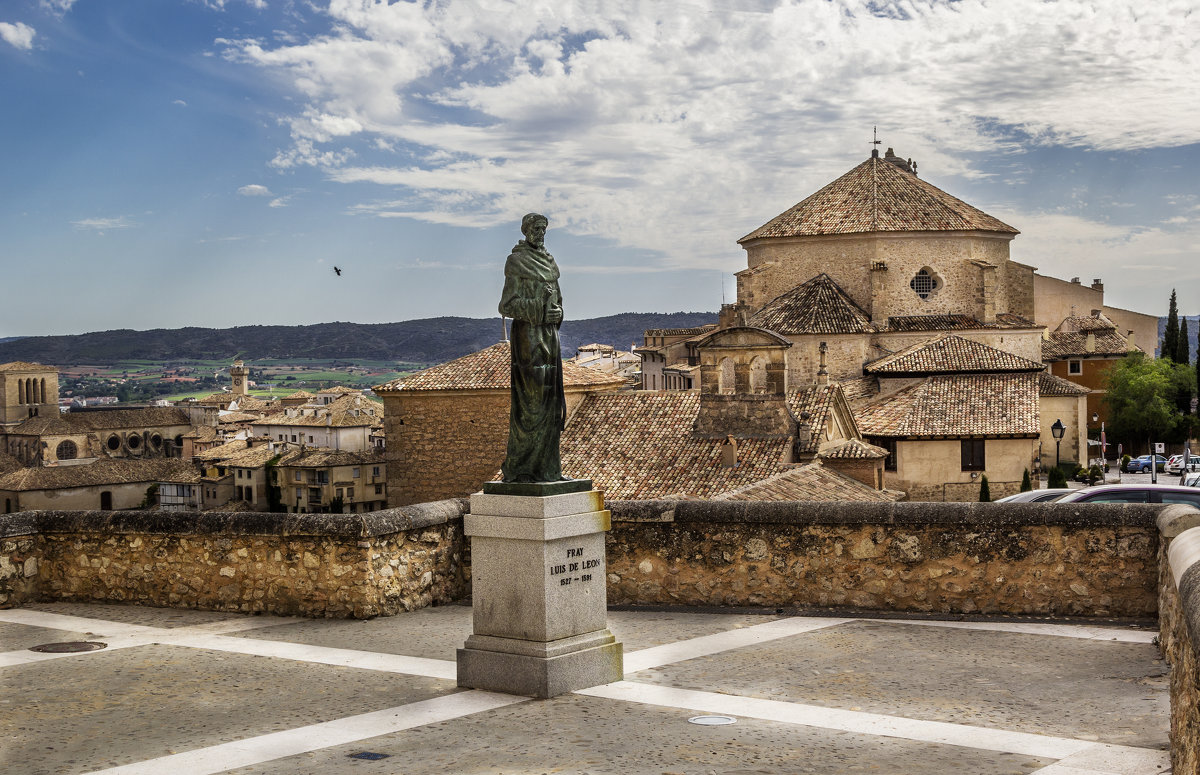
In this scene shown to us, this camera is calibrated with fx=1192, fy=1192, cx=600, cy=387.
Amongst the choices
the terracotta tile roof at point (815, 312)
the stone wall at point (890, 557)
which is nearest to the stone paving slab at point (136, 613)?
the stone wall at point (890, 557)

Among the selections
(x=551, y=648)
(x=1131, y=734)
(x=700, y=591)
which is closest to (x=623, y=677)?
(x=551, y=648)

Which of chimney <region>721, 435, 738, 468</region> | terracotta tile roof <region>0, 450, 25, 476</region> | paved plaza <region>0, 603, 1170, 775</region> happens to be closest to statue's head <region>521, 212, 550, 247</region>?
paved plaza <region>0, 603, 1170, 775</region>

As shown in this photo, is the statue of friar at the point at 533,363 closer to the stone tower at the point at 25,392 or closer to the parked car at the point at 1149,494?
the parked car at the point at 1149,494

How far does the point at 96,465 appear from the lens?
110m

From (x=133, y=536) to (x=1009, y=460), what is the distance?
104ft

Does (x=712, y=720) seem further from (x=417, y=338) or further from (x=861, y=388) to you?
(x=417, y=338)

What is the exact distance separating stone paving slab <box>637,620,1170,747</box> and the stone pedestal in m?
0.65

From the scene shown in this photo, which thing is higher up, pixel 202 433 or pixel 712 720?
pixel 712 720

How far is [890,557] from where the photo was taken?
10297 mm

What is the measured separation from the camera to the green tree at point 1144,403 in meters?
65.5

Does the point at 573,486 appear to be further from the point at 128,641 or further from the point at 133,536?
the point at 133,536

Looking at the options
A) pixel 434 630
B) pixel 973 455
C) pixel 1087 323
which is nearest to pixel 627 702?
pixel 434 630

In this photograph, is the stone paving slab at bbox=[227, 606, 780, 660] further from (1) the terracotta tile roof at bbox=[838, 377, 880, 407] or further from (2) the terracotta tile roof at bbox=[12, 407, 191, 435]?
(2) the terracotta tile roof at bbox=[12, 407, 191, 435]

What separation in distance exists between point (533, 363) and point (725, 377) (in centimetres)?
2445
